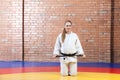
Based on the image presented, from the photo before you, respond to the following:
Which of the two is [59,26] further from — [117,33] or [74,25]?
[117,33]

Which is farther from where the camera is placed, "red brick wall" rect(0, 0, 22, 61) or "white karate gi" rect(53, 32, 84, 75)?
"red brick wall" rect(0, 0, 22, 61)

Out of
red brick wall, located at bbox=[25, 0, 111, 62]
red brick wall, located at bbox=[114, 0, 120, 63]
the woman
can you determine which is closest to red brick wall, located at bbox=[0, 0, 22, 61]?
red brick wall, located at bbox=[25, 0, 111, 62]

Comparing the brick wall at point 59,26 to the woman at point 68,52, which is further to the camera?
the brick wall at point 59,26

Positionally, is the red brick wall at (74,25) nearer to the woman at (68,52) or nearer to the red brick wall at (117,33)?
the red brick wall at (117,33)

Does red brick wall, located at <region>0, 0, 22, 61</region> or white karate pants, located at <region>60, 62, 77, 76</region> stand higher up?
red brick wall, located at <region>0, 0, 22, 61</region>

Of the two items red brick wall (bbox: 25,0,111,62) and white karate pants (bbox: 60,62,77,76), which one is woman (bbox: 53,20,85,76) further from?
red brick wall (bbox: 25,0,111,62)

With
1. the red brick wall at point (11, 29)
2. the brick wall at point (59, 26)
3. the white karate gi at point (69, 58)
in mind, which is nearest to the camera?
the white karate gi at point (69, 58)

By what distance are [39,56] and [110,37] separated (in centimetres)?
279

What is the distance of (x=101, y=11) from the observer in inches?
497

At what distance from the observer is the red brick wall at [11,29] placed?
12.8 meters

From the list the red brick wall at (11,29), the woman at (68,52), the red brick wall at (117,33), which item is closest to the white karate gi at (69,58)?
the woman at (68,52)

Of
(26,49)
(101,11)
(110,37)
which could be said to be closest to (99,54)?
(110,37)

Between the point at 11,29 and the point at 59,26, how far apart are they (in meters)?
1.87

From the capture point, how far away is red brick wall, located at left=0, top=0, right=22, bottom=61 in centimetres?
1284
